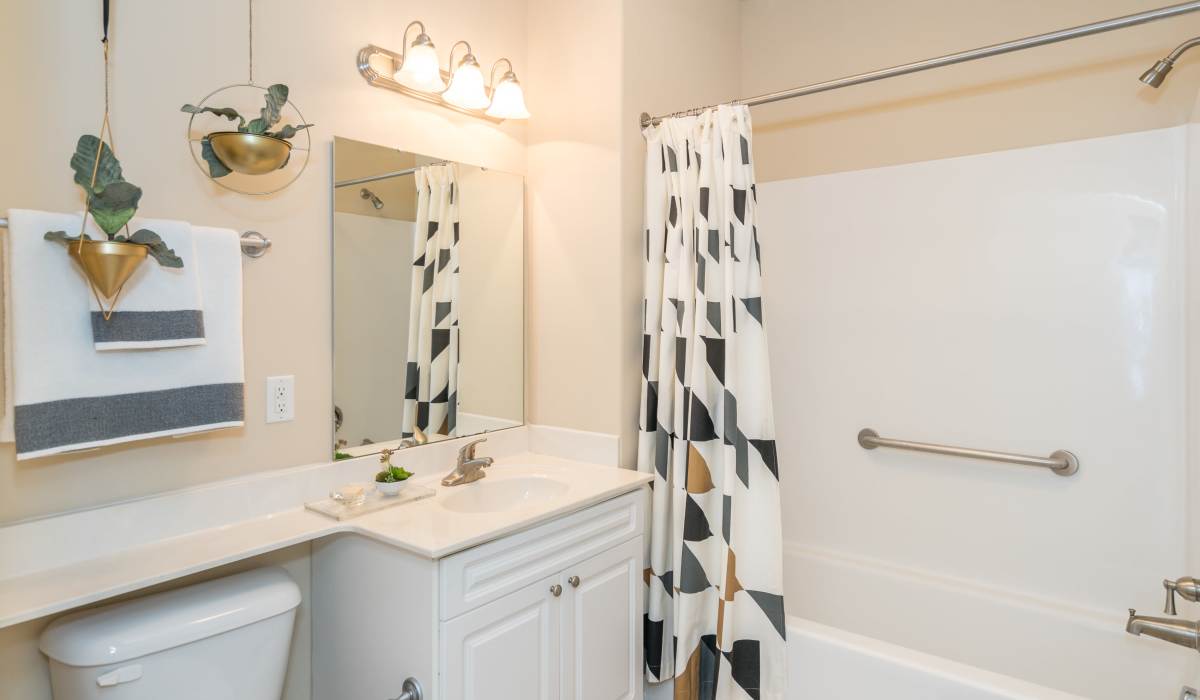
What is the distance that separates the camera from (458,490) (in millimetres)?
1827

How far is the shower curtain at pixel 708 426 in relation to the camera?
1875 mm

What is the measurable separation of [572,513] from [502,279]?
2.95 feet

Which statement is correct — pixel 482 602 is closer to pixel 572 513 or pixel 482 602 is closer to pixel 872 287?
pixel 572 513

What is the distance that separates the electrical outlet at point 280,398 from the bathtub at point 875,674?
5.08 ft

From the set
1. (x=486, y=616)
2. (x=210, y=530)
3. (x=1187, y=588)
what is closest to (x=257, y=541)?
(x=210, y=530)

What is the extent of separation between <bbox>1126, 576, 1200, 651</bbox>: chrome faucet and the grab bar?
0.60 meters

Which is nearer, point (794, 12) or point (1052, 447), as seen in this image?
point (1052, 447)

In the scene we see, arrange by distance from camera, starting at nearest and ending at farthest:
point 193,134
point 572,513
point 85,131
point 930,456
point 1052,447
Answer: point 85,131 → point 193,134 → point 572,513 → point 1052,447 → point 930,456

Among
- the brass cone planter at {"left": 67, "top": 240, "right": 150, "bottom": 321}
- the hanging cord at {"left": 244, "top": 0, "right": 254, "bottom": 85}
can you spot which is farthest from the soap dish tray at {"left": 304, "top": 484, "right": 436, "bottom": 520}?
the hanging cord at {"left": 244, "top": 0, "right": 254, "bottom": 85}

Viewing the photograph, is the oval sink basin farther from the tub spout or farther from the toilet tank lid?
the tub spout

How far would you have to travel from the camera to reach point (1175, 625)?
4.87 ft

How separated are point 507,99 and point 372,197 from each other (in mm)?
584

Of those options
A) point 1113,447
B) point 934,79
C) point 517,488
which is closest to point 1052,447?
point 1113,447

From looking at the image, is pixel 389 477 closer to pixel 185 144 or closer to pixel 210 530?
pixel 210 530
